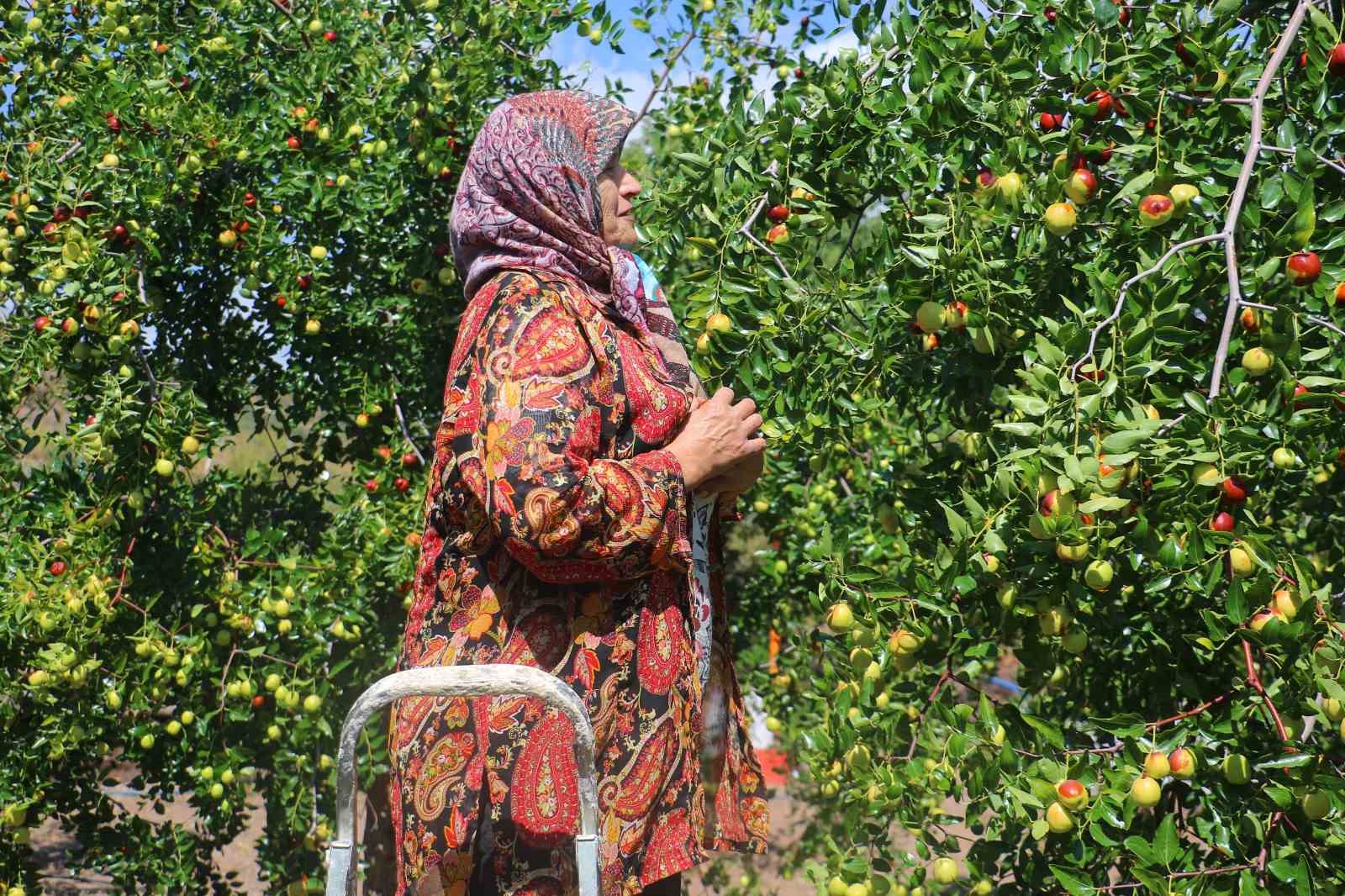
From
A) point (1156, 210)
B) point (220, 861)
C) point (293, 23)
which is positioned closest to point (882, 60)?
point (1156, 210)

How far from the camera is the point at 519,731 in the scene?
67.2 inches

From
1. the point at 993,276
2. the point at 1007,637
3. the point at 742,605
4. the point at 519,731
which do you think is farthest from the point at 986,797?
the point at 742,605

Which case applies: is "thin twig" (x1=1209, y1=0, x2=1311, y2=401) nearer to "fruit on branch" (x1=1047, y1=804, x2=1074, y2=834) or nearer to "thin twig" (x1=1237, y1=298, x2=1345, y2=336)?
"thin twig" (x1=1237, y1=298, x2=1345, y2=336)

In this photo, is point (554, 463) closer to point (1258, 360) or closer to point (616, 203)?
point (616, 203)

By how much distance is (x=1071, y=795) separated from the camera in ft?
5.34

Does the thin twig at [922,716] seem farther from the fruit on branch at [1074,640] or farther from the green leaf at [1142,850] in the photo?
the green leaf at [1142,850]

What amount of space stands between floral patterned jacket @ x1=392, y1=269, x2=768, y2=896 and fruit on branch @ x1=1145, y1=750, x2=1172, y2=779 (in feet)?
1.94

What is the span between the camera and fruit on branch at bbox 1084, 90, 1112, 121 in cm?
176

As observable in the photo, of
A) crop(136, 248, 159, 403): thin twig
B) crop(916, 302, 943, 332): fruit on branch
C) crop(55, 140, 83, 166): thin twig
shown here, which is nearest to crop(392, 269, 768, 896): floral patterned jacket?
crop(916, 302, 943, 332): fruit on branch

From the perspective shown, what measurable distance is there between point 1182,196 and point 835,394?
0.60 meters

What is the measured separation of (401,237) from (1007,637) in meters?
1.78

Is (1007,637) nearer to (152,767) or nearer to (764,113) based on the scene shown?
(764,113)

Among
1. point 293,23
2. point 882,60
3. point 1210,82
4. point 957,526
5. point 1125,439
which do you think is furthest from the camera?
point 293,23

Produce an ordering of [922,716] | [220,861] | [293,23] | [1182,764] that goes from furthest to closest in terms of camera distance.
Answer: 1. [220,861]
2. [293,23]
3. [922,716]
4. [1182,764]
